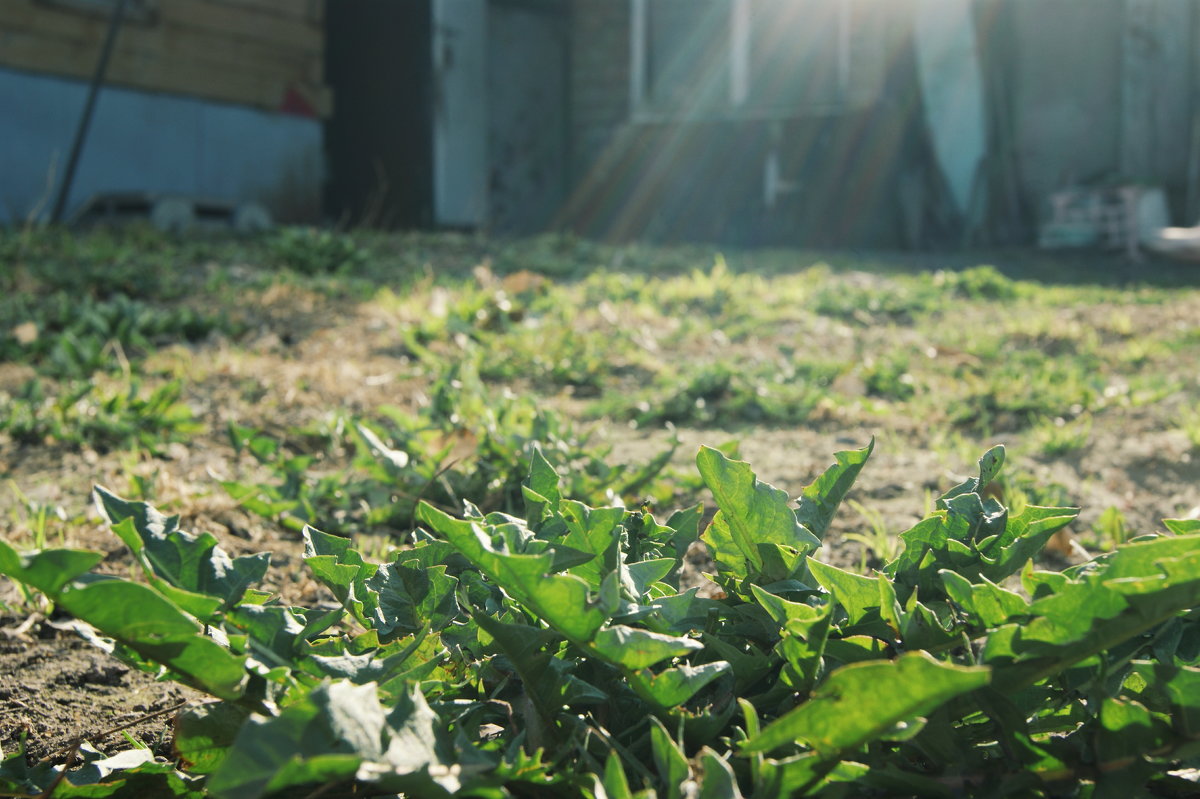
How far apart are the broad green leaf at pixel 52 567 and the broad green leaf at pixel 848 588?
585mm

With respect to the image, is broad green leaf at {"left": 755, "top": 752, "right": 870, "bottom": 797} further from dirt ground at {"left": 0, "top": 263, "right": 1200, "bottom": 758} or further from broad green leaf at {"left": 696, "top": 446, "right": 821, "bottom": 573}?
dirt ground at {"left": 0, "top": 263, "right": 1200, "bottom": 758}

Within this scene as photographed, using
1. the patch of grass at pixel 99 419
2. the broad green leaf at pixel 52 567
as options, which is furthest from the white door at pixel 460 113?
the broad green leaf at pixel 52 567

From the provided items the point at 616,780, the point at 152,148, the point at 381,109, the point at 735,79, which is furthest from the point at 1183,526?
the point at 735,79

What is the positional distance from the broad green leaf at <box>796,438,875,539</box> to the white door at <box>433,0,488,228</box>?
8988 mm

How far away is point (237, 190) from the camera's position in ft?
28.9

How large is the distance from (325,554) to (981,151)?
1044cm

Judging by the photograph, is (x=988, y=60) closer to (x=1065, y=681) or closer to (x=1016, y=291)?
(x=1016, y=291)

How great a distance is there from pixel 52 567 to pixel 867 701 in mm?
580

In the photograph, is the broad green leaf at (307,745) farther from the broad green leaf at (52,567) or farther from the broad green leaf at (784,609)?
the broad green leaf at (784,609)

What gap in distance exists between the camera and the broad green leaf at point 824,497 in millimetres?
1077

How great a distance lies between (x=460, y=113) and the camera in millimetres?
10070

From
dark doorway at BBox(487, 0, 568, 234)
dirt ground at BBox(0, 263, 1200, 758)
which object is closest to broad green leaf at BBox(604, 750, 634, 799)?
dirt ground at BBox(0, 263, 1200, 758)

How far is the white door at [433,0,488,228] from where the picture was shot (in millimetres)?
9711

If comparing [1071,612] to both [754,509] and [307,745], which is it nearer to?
[754,509]
